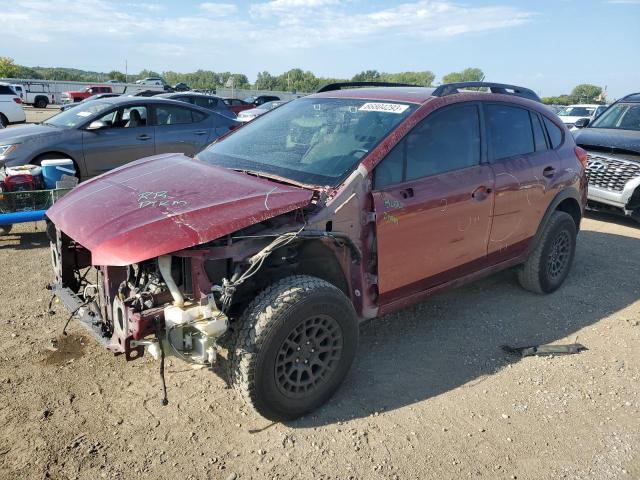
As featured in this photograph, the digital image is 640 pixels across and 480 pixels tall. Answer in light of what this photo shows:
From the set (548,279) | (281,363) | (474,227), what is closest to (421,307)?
(474,227)

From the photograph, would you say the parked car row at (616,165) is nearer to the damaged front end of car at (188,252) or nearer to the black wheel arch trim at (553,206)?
the black wheel arch trim at (553,206)

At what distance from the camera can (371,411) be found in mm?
3133

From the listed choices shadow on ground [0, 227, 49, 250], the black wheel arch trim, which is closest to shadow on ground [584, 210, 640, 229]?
the black wheel arch trim

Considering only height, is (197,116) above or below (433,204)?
above

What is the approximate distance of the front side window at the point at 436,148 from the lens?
132 inches

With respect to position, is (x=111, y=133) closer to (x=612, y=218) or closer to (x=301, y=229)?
(x=301, y=229)

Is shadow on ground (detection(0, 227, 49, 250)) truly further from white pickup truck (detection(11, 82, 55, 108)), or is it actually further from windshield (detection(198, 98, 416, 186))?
white pickup truck (detection(11, 82, 55, 108))

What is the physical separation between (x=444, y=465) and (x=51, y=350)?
8.84ft

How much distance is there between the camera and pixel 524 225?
441cm

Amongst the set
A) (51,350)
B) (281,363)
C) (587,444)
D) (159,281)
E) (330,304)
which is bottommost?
(587,444)

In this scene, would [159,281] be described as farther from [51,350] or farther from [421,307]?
[421,307]

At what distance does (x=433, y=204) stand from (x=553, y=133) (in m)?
2.07

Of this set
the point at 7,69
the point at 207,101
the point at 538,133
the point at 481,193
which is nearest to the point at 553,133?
the point at 538,133

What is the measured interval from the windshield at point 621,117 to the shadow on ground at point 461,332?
157 inches
